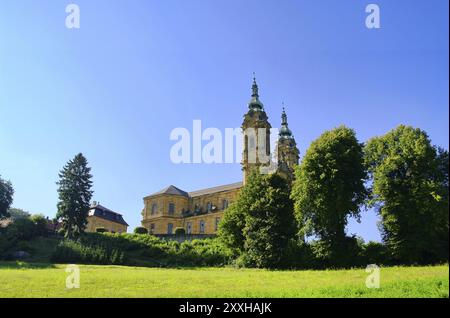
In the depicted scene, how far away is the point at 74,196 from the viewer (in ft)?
203

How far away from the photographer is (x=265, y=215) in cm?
4488

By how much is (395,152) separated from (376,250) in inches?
350

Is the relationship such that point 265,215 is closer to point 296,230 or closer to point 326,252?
point 296,230

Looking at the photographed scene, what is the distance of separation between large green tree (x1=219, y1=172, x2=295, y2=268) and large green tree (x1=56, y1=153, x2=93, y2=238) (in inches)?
840

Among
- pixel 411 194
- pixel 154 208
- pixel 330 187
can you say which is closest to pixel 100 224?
pixel 154 208

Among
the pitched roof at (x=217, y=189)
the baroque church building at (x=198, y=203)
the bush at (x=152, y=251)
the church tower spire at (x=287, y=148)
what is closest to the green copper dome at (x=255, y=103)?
the baroque church building at (x=198, y=203)

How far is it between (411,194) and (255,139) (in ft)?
133

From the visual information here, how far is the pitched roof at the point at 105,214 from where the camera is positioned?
88.8m

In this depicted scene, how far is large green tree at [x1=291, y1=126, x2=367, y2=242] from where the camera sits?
134 ft

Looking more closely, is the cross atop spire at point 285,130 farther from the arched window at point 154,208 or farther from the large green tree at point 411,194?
the large green tree at point 411,194

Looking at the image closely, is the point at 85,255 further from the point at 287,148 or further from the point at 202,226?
the point at 287,148
